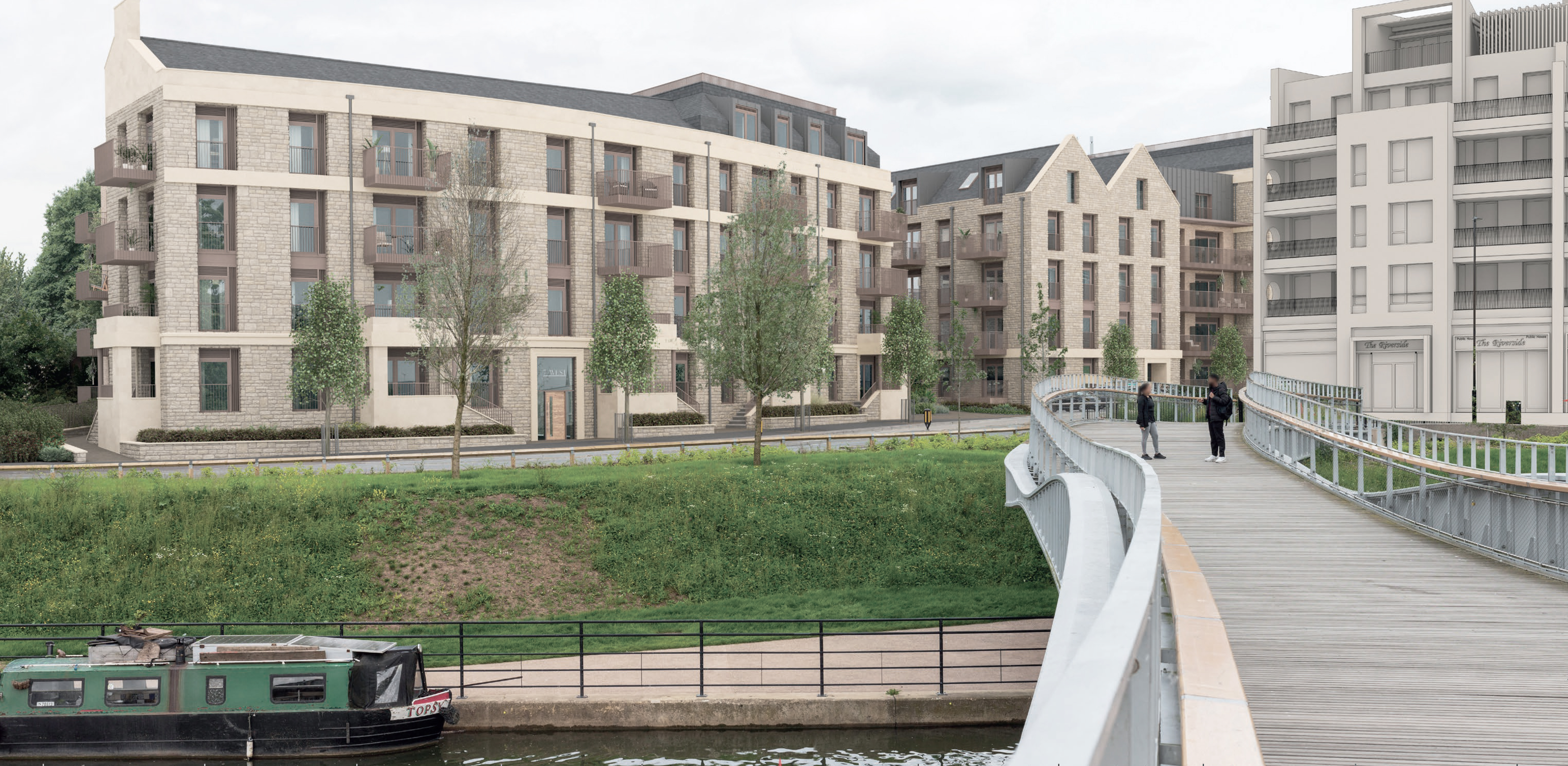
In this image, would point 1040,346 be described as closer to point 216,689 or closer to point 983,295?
point 983,295

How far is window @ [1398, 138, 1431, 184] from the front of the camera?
47156mm

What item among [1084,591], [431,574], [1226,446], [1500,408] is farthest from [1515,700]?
[1500,408]

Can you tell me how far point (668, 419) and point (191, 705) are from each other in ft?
96.9

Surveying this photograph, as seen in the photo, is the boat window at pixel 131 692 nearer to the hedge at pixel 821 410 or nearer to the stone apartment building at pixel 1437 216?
the hedge at pixel 821 410

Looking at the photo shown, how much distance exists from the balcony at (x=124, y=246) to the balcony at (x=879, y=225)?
30702 mm

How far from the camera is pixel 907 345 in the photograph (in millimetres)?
55156

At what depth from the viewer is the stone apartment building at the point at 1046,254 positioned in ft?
217

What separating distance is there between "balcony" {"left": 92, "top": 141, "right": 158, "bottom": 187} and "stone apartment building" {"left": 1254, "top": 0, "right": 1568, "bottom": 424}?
45.6 meters

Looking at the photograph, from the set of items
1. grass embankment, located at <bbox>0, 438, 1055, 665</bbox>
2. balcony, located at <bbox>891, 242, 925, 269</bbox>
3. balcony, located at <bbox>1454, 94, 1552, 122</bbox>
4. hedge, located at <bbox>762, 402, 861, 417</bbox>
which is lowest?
grass embankment, located at <bbox>0, 438, 1055, 665</bbox>

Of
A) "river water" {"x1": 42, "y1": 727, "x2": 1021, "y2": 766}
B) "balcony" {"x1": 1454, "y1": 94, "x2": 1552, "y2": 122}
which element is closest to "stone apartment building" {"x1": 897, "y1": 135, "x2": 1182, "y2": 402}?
"balcony" {"x1": 1454, "y1": 94, "x2": 1552, "y2": 122}

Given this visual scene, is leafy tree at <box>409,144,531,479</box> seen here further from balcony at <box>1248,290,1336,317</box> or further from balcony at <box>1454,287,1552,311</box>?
balcony at <box>1454,287,1552,311</box>

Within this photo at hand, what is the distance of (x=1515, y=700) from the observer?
21.1 feet

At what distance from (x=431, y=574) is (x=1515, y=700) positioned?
69.4 feet

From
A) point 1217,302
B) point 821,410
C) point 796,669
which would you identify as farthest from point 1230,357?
point 796,669
